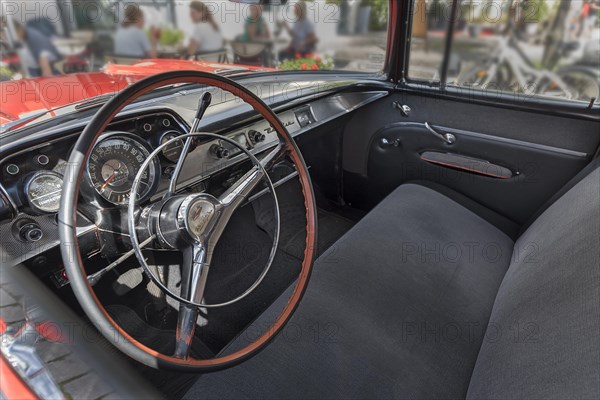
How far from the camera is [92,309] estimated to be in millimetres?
708

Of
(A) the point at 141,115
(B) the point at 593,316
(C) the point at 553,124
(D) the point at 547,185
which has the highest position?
(A) the point at 141,115

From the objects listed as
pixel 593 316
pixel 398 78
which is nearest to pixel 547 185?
pixel 398 78

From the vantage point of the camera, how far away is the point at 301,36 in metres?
2.24

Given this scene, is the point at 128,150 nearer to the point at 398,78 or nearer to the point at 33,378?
the point at 33,378

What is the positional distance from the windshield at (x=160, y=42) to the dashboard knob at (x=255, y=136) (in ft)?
0.96

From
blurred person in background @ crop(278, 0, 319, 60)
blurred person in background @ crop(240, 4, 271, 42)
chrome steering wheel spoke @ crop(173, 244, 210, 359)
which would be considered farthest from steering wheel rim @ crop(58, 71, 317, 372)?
blurred person in background @ crop(278, 0, 319, 60)

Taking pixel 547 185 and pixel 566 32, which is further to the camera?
pixel 566 32

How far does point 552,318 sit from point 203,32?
5.32 ft

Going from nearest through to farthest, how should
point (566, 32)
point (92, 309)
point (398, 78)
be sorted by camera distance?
point (92, 309) → point (398, 78) → point (566, 32)

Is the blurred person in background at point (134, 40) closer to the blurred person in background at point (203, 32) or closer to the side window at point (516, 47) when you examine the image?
the blurred person in background at point (203, 32)

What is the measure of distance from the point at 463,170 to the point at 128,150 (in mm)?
1452

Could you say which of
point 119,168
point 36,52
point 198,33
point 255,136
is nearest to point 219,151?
point 255,136

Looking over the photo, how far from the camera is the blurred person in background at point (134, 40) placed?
1.57m

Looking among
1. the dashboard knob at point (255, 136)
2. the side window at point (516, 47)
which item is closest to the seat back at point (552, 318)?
the side window at point (516, 47)
